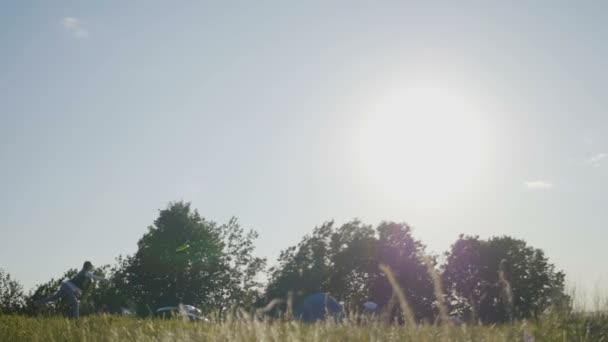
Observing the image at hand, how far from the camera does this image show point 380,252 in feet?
192

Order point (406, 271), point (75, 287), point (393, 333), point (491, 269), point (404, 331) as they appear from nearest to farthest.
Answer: point (393, 333), point (404, 331), point (75, 287), point (491, 269), point (406, 271)

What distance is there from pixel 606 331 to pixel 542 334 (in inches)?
41.9

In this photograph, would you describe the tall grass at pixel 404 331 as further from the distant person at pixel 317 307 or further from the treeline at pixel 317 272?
the treeline at pixel 317 272

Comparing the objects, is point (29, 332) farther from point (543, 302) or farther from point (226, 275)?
point (226, 275)

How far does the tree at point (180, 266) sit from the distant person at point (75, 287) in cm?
3512

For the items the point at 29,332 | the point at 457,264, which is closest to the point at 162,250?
the point at 457,264

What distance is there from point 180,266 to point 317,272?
50.0ft

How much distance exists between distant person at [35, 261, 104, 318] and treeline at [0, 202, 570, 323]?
32366 millimetres

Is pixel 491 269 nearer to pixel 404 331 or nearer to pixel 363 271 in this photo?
pixel 363 271

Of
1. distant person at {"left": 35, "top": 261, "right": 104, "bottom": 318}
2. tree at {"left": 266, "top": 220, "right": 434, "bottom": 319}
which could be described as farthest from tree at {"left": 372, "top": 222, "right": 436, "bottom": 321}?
distant person at {"left": 35, "top": 261, "right": 104, "bottom": 318}

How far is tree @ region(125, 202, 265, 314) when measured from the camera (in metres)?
52.0

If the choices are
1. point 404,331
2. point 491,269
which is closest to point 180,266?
point 491,269

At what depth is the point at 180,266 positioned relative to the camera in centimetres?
5281

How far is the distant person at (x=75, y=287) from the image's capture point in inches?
563
